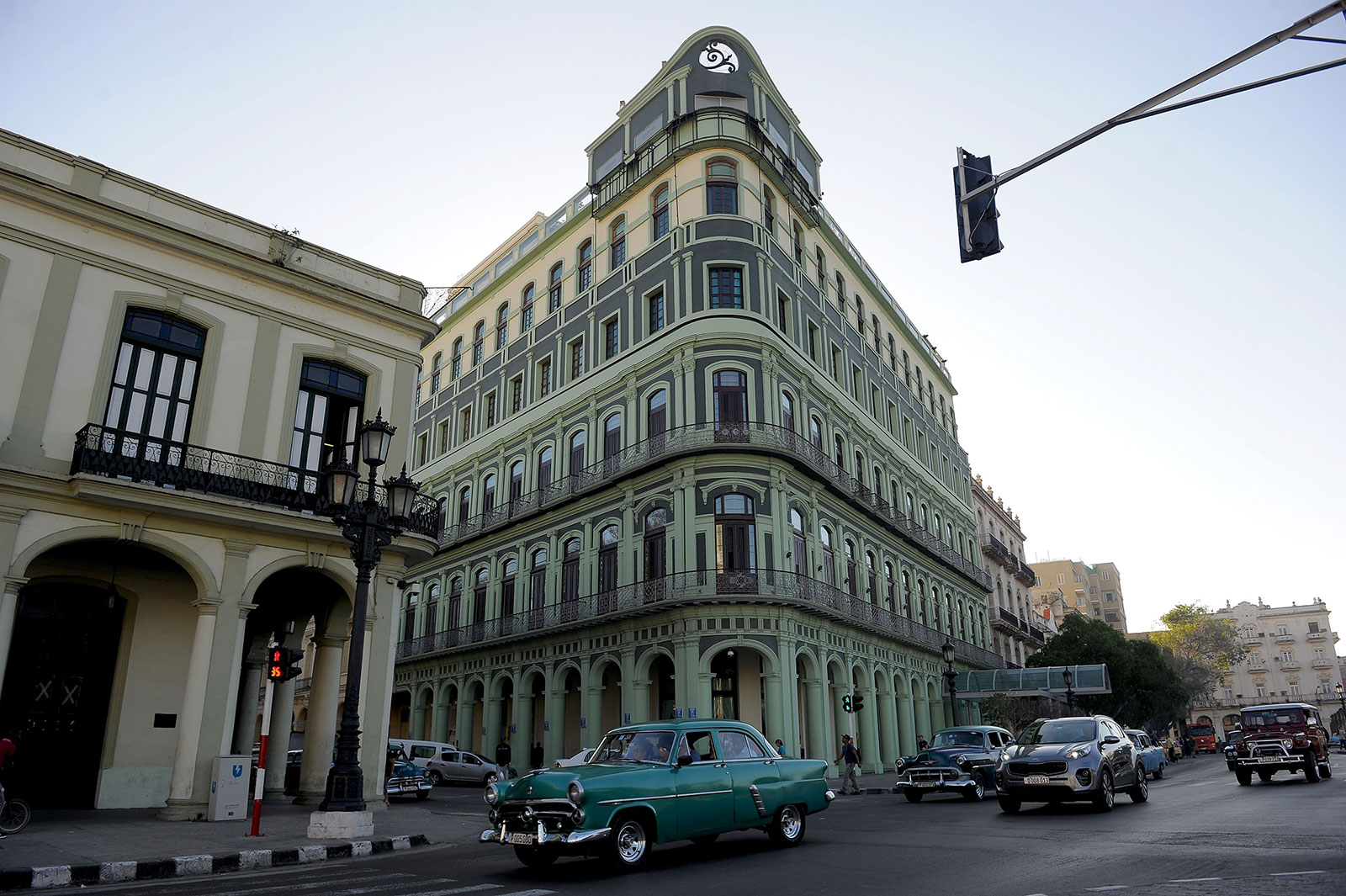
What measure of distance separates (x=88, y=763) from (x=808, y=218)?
31218mm

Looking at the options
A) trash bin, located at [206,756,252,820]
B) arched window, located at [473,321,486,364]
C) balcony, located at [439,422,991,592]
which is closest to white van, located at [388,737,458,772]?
balcony, located at [439,422,991,592]

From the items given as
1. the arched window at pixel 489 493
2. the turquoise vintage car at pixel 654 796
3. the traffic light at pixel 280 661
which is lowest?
the turquoise vintage car at pixel 654 796

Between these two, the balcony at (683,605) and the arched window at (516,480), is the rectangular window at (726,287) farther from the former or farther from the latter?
the arched window at (516,480)

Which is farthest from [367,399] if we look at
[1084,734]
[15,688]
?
[1084,734]

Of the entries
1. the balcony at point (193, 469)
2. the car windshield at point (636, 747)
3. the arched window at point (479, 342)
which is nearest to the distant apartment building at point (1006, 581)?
the arched window at point (479, 342)

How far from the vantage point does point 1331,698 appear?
342 feet

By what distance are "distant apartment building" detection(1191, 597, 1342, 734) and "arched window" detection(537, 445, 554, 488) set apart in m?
99.2

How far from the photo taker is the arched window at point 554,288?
135 ft

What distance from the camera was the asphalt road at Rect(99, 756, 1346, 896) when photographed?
8.19 metres

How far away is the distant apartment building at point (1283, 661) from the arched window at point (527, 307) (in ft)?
328

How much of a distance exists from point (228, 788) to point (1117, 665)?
151 ft

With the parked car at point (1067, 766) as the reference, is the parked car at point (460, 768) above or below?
below

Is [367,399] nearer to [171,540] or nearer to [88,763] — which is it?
[171,540]

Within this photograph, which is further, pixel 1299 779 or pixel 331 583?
pixel 1299 779
